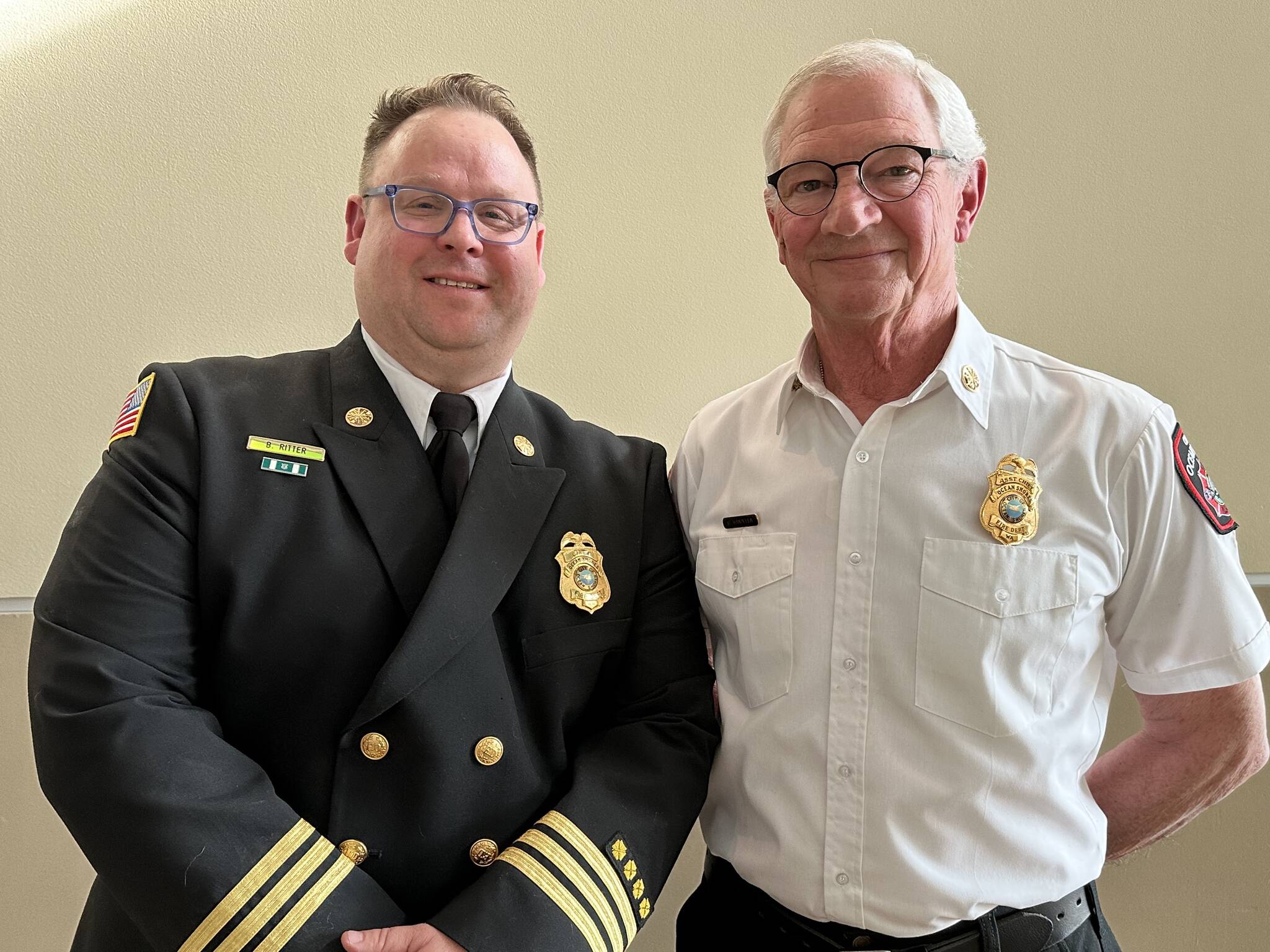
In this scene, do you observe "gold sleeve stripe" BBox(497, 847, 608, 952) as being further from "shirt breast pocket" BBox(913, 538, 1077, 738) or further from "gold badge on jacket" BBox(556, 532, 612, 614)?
"shirt breast pocket" BBox(913, 538, 1077, 738)

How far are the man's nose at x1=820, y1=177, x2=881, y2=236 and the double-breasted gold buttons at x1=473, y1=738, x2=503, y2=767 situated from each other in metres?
0.88

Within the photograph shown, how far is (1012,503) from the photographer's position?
4.99ft

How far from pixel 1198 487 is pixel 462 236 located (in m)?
1.12

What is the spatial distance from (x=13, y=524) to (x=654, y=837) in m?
1.73

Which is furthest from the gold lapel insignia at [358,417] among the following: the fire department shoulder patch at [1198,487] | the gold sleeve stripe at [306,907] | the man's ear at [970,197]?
the fire department shoulder patch at [1198,487]

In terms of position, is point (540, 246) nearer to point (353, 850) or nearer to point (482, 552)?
point (482, 552)

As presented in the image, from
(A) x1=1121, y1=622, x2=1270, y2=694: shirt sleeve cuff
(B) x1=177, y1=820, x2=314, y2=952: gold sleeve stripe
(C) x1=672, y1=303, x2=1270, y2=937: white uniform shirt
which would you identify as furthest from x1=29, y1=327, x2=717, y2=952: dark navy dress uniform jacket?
(A) x1=1121, y1=622, x2=1270, y2=694: shirt sleeve cuff

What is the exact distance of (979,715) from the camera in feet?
4.86

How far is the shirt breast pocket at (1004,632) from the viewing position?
150cm

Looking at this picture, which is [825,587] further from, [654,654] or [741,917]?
[741,917]

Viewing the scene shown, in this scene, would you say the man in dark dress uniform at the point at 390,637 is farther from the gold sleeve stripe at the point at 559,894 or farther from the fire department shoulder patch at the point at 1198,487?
the fire department shoulder patch at the point at 1198,487

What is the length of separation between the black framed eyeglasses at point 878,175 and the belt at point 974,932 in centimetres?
103

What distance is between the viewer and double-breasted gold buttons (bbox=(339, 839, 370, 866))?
135 centimetres

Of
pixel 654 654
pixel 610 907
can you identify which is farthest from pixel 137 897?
pixel 654 654
